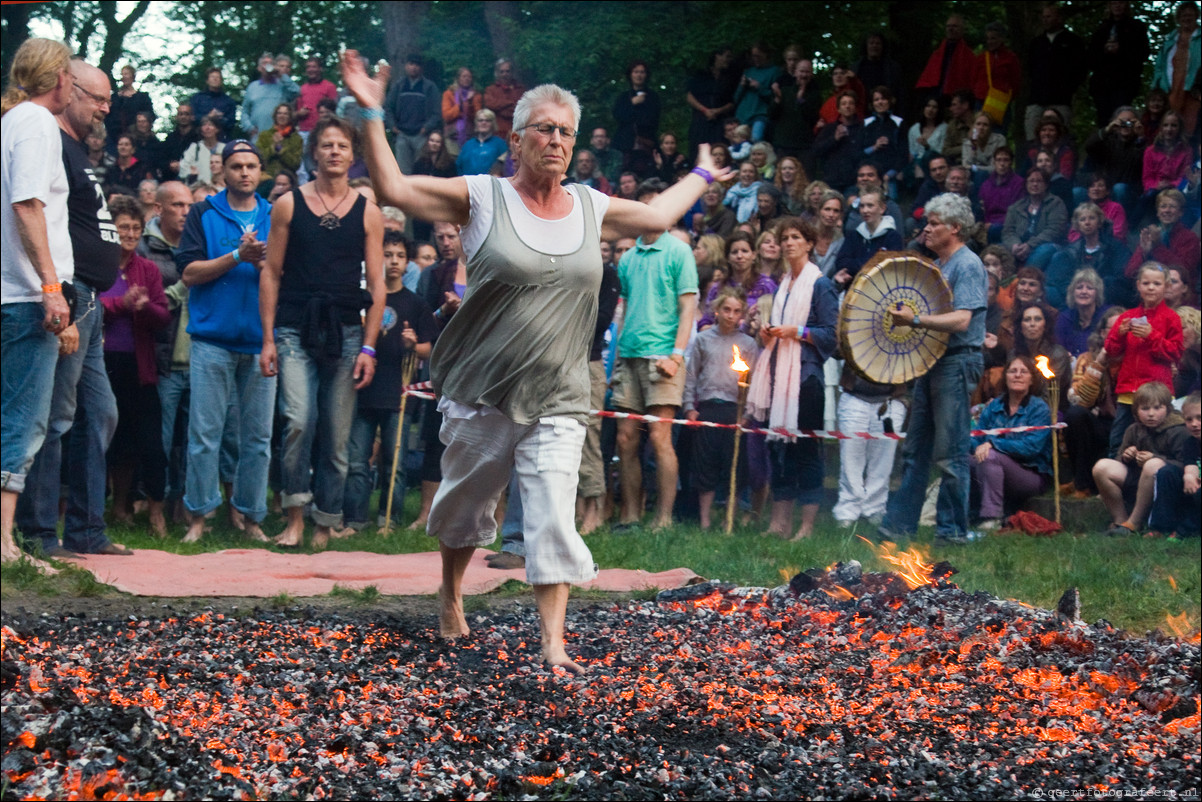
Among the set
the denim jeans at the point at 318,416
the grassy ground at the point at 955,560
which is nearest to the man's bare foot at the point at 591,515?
the grassy ground at the point at 955,560

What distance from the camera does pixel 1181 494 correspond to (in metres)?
10.6

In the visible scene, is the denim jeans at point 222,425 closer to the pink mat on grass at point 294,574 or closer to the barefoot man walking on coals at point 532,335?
the pink mat on grass at point 294,574

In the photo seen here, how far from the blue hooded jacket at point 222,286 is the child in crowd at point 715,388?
3.61m

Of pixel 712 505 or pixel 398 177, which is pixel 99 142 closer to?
pixel 712 505

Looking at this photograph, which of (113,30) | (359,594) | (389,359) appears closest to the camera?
(359,594)

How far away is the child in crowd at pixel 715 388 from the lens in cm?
1125

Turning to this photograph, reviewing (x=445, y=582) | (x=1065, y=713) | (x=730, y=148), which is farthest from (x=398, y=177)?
(x=730, y=148)

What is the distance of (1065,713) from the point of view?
18.5 feet

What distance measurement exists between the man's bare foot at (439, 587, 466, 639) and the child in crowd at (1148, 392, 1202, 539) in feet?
20.3

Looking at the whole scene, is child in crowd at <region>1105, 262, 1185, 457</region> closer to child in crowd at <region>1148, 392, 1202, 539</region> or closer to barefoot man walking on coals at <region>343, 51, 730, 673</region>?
child in crowd at <region>1148, 392, 1202, 539</region>

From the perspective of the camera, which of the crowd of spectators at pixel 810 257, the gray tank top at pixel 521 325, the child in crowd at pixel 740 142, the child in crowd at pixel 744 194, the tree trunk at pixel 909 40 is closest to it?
the gray tank top at pixel 521 325

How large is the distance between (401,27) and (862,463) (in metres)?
14.3

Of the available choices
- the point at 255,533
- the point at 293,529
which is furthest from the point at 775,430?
the point at 255,533

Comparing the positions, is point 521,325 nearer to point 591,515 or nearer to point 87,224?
point 87,224
